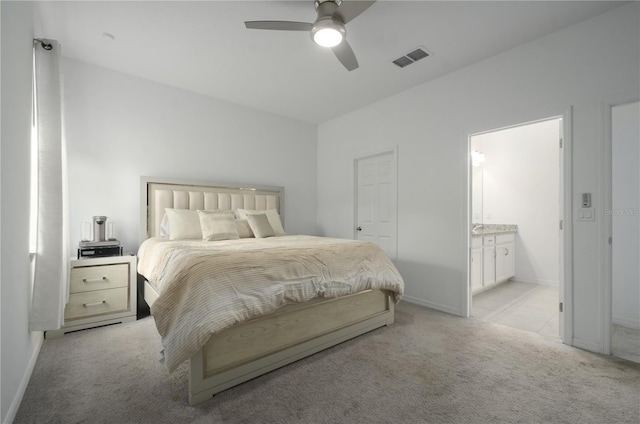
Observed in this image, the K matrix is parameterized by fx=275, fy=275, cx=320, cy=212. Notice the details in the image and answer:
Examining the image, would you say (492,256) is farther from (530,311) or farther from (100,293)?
(100,293)

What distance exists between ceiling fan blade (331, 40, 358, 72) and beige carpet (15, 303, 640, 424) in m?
2.49

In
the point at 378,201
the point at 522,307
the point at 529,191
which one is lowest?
the point at 522,307

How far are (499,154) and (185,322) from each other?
222 inches

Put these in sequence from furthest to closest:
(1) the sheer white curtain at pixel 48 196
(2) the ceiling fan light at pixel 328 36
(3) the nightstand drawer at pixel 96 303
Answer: (3) the nightstand drawer at pixel 96 303 < (2) the ceiling fan light at pixel 328 36 < (1) the sheer white curtain at pixel 48 196

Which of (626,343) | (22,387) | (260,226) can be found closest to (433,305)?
(626,343)

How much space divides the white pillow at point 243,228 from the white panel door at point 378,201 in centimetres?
176

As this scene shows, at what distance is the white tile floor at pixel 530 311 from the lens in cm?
242

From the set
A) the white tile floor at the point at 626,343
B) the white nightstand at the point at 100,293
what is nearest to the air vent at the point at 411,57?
the white tile floor at the point at 626,343

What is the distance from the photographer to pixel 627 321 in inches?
110

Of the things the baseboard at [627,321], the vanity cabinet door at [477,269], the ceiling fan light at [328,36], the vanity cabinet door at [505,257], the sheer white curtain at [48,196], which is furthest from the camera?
the vanity cabinet door at [505,257]

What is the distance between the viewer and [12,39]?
149cm

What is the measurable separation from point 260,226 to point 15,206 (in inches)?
85.7

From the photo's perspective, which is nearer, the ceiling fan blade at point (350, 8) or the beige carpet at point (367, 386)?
the beige carpet at point (367, 386)

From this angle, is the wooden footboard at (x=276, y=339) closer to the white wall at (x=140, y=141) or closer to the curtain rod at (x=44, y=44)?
the white wall at (x=140, y=141)
